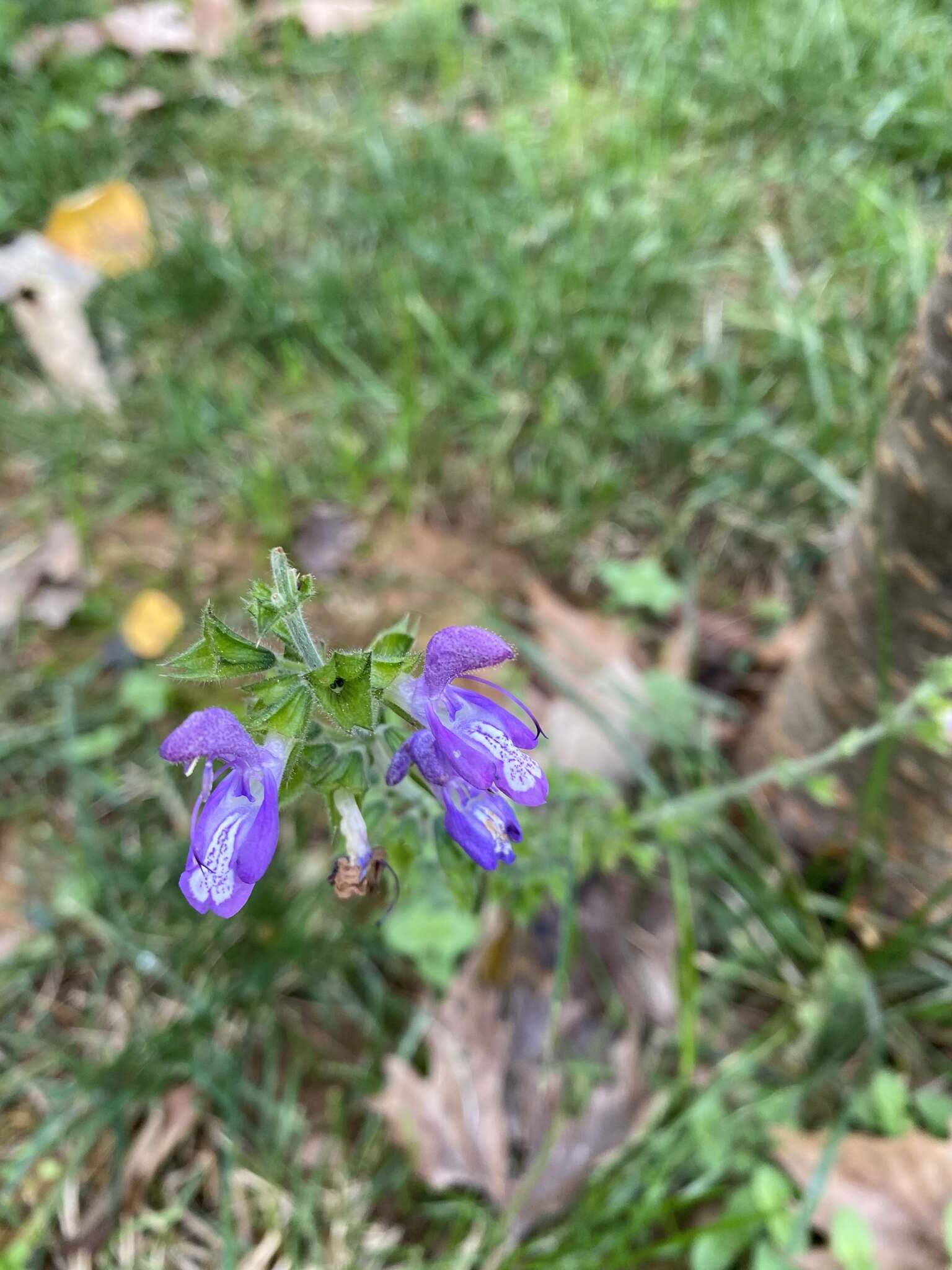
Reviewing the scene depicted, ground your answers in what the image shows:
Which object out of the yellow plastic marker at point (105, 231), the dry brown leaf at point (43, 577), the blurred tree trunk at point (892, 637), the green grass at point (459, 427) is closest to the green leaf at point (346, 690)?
the green grass at point (459, 427)

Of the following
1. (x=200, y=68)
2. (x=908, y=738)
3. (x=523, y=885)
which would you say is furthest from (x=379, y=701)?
(x=200, y=68)

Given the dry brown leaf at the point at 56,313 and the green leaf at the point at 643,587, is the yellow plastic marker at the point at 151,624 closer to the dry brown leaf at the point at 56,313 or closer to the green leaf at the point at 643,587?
the dry brown leaf at the point at 56,313

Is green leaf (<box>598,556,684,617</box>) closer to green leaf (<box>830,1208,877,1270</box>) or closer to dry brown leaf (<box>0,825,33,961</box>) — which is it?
green leaf (<box>830,1208,877,1270</box>)

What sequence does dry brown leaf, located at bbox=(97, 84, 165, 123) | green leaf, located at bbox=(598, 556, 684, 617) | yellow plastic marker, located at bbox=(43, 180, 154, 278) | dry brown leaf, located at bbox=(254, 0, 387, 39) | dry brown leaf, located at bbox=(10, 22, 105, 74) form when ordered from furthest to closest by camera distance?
dry brown leaf, located at bbox=(254, 0, 387, 39)
dry brown leaf, located at bbox=(10, 22, 105, 74)
dry brown leaf, located at bbox=(97, 84, 165, 123)
yellow plastic marker, located at bbox=(43, 180, 154, 278)
green leaf, located at bbox=(598, 556, 684, 617)

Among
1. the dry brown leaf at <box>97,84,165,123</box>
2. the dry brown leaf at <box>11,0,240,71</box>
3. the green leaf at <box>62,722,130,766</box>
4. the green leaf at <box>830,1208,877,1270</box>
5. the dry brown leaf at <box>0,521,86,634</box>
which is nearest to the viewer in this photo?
the green leaf at <box>830,1208,877,1270</box>

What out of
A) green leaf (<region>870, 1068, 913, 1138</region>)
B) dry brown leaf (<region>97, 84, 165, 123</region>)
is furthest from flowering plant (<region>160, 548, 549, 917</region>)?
dry brown leaf (<region>97, 84, 165, 123</region>)

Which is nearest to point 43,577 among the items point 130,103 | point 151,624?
Result: point 151,624
